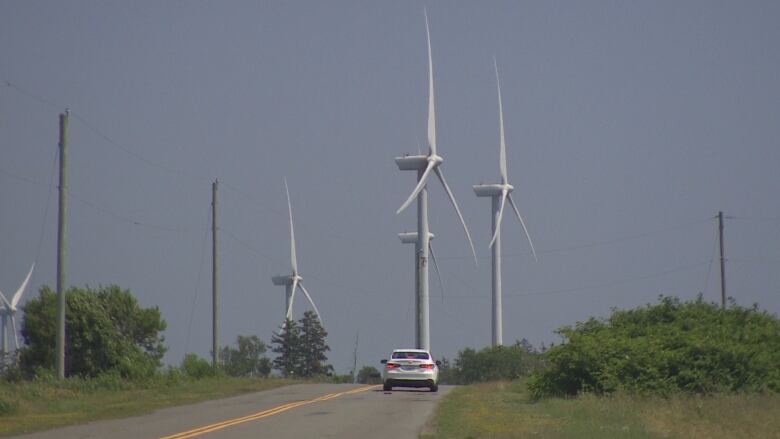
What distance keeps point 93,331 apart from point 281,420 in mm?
31674

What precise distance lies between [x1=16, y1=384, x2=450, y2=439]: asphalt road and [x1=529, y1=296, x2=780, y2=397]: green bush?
446cm

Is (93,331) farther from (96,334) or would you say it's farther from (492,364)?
(492,364)

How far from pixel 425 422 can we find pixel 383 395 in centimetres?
1293

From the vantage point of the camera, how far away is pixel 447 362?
92312 millimetres

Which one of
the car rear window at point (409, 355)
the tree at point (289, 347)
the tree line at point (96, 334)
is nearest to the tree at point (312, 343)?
the tree at point (289, 347)

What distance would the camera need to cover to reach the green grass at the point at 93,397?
28344 millimetres

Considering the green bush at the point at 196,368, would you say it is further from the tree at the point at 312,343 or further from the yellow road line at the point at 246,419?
the tree at the point at 312,343

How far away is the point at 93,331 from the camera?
57.1 meters

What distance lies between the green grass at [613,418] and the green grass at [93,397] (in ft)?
27.2

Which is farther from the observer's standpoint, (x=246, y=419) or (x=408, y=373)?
(x=408, y=373)

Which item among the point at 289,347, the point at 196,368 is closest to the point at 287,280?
the point at 289,347

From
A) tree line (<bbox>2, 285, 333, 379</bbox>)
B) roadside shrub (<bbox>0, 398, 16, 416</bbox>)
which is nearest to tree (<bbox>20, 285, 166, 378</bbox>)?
tree line (<bbox>2, 285, 333, 379</bbox>)

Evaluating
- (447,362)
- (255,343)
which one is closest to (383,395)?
(447,362)

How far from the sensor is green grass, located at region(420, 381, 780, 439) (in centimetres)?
2419
